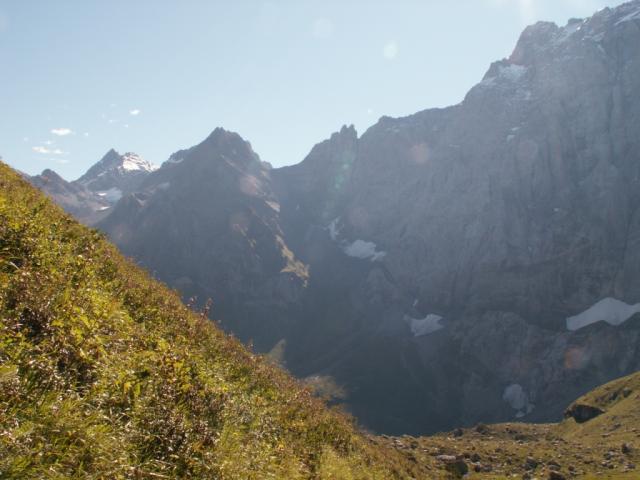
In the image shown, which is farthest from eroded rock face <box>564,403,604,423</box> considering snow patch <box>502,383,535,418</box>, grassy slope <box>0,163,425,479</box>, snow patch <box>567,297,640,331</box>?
snow patch <box>567,297,640,331</box>

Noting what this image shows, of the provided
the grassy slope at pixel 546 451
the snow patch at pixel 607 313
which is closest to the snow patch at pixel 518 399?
the snow patch at pixel 607 313

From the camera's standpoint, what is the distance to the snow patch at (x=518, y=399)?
175250mm

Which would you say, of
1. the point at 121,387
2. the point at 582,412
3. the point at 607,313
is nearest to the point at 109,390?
the point at 121,387

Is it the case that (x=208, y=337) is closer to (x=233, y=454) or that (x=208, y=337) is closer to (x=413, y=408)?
(x=233, y=454)

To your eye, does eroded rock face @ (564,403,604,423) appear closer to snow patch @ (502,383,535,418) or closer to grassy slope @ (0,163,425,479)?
grassy slope @ (0,163,425,479)

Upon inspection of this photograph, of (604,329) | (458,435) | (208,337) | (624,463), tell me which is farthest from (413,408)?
(208,337)

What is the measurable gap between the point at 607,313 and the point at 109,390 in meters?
228

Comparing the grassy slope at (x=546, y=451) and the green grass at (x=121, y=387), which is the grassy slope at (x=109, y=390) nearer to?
the green grass at (x=121, y=387)

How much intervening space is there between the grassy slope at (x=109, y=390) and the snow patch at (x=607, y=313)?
21462 centimetres

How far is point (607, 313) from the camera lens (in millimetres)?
192125

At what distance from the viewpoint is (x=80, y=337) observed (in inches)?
287

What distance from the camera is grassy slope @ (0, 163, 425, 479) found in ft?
17.8

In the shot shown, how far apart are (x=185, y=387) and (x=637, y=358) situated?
675 feet

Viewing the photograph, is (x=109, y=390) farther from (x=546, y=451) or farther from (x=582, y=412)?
(x=582, y=412)
